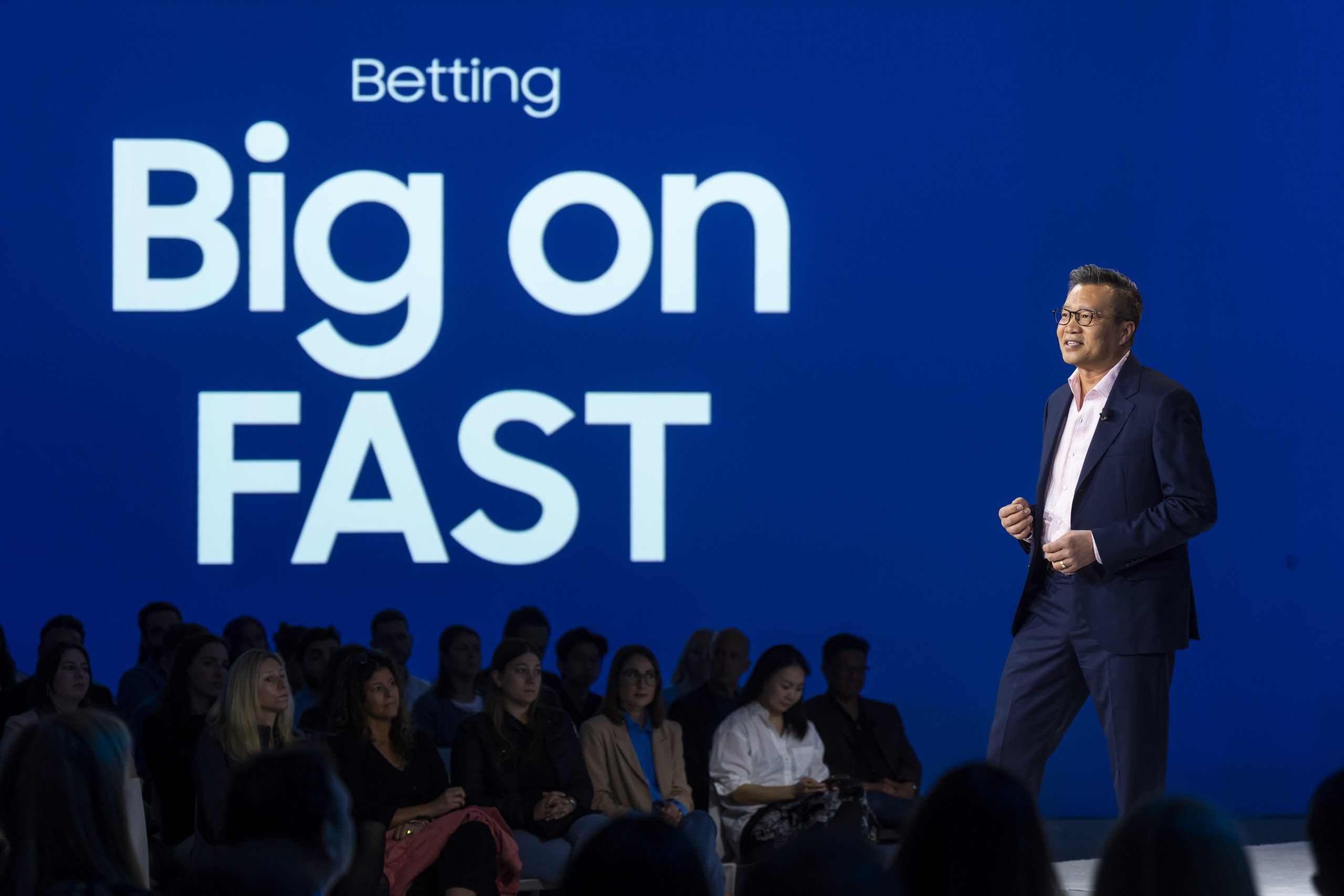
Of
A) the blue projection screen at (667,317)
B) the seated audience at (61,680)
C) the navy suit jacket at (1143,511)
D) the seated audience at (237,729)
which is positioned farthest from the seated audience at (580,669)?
the navy suit jacket at (1143,511)

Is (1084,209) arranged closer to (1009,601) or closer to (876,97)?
(876,97)

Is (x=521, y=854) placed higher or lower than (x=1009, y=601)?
lower

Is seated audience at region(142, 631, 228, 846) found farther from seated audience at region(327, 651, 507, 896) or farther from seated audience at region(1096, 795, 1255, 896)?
seated audience at region(1096, 795, 1255, 896)

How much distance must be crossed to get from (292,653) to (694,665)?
4.94 feet

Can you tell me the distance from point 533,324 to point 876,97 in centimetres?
168

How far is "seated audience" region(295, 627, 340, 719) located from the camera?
17.4ft

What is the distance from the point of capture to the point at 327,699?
15.1 feet

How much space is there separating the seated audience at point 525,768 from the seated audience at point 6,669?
1.94 meters

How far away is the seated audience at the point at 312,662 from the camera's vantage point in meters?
5.29

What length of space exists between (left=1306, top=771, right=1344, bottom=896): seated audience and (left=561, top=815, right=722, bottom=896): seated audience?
25.5 inches

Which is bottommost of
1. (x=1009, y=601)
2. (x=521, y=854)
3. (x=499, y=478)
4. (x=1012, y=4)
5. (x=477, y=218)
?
(x=521, y=854)

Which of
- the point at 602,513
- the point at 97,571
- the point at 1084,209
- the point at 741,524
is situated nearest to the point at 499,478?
the point at 602,513

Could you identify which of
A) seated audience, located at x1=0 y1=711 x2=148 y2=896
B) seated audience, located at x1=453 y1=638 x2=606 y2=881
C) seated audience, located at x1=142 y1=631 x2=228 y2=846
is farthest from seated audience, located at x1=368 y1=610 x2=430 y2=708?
seated audience, located at x1=0 y1=711 x2=148 y2=896

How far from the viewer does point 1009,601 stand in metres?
6.24
